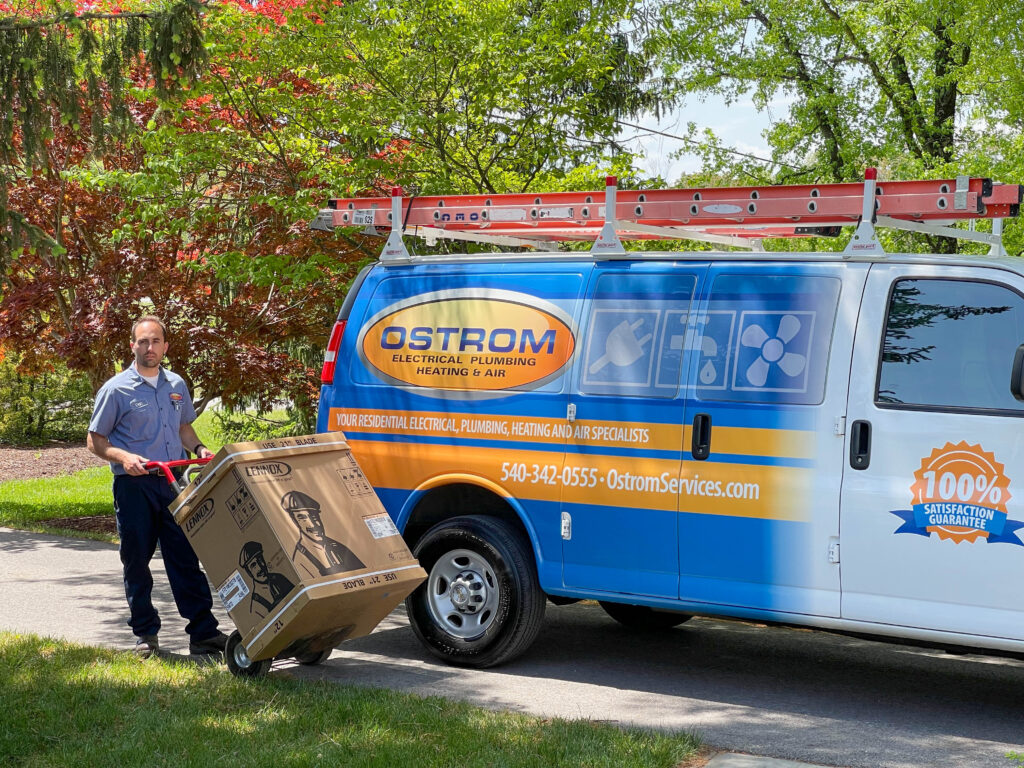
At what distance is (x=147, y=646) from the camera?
274 inches

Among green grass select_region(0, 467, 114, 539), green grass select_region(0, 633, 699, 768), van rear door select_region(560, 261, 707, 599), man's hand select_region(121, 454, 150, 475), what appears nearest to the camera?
green grass select_region(0, 633, 699, 768)

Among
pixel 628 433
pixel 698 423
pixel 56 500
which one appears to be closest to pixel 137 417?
pixel 628 433

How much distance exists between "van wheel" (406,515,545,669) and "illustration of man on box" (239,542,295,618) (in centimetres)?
120

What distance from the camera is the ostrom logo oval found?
274 inches

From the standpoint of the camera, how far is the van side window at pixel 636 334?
258 inches

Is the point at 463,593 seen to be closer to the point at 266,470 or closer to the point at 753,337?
the point at 266,470

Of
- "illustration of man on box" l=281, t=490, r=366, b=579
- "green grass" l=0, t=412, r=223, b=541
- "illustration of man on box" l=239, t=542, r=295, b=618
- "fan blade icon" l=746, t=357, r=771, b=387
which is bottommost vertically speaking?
"green grass" l=0, t=412, r=223, b=541

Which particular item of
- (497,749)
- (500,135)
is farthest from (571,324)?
(500,135)

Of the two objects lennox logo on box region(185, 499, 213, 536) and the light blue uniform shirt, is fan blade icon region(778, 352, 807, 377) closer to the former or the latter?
lennox logo on box region(185, 499, 213, 536)

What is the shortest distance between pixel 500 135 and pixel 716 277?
563 centimetres

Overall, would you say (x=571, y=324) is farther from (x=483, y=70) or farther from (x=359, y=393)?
(x=483, y=70)

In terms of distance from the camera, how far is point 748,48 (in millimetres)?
16922

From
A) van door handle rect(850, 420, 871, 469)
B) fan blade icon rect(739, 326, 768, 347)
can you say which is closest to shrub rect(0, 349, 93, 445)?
fan blade icon rect(739, 326, 768, 347)

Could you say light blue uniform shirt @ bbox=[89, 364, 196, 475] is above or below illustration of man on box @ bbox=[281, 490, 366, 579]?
above
